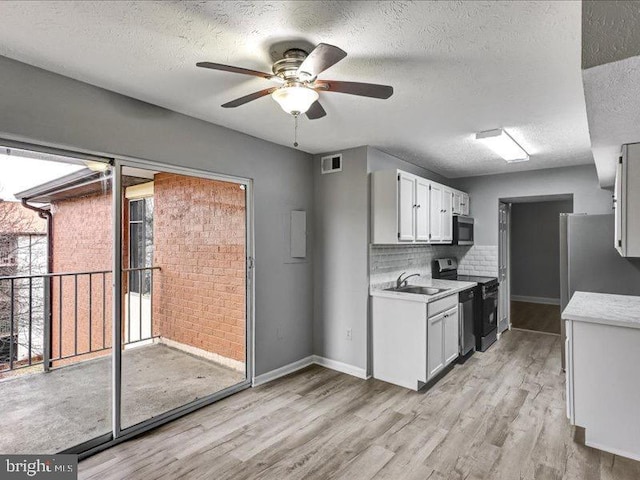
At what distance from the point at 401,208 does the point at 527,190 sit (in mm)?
2411

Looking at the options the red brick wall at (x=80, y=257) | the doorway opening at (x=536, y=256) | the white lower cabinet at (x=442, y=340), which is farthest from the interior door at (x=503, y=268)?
the red brick wall at (x=80, y=257)

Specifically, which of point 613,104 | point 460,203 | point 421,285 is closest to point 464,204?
point 460,203

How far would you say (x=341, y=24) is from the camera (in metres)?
1.64

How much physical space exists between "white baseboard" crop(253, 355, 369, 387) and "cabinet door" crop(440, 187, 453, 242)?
1.98 meters

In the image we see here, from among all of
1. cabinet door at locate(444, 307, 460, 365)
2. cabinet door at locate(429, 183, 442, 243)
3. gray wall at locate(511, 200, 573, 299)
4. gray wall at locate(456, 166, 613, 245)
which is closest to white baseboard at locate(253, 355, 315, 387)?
cabinet door at locate(444, 307, 460, 365)

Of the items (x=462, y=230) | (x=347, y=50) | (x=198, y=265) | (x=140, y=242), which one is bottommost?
(x=198, y=265)

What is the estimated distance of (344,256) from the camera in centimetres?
388

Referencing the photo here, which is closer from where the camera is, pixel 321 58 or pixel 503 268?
pixel 321 58

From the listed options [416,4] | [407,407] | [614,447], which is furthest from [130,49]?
[614,447]

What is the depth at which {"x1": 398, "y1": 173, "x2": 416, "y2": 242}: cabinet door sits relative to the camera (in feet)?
11.9

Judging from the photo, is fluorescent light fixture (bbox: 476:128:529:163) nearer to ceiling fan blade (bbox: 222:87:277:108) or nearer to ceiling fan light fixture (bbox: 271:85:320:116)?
ceiling fan light fixture (bbox: 271:85:320:116)

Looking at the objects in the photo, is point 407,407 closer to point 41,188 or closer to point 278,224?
point 278,224

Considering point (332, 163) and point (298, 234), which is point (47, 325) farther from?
point (332, 163)

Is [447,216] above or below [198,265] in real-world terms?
above
